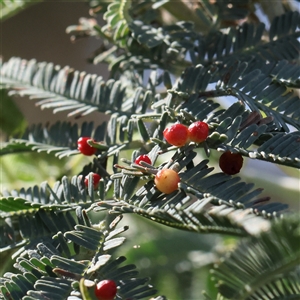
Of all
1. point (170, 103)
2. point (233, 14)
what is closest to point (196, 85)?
point (170, 103)

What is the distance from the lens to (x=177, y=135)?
29cm

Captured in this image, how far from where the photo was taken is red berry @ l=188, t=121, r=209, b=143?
29cm

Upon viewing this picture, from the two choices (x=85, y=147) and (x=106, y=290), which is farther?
(x=85, y=147)

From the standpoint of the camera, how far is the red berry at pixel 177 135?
0.96 ft

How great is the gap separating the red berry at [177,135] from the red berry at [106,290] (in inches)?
3.9

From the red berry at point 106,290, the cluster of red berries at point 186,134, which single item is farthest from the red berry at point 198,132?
the red berry at point 106,290

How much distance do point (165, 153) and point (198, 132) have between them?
92 mm

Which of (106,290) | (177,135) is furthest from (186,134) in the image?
(106,290)

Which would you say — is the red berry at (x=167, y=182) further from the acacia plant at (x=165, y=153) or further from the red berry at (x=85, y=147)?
the red berry at (x=85, y=147)

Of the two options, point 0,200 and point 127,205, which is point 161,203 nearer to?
point 127,205

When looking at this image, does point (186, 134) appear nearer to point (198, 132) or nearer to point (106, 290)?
point (198, 132)

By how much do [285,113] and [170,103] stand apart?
9cm

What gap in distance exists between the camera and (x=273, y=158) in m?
0.27

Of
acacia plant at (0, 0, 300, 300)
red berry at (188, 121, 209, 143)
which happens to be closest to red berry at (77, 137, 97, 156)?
acacia plant at (0, 0, 300, 300)
